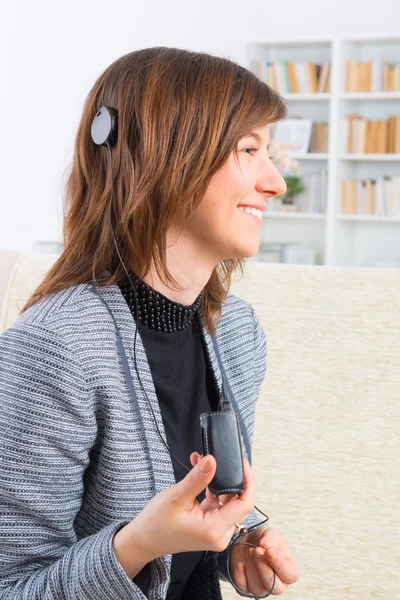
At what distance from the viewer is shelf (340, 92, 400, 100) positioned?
543 cm

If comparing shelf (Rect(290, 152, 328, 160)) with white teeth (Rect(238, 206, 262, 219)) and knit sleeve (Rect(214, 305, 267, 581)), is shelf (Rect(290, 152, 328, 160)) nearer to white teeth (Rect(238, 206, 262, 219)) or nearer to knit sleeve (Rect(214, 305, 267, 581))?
knit sleeve (Rect(214, 305, 267, 581))

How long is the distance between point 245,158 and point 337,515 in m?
0.63

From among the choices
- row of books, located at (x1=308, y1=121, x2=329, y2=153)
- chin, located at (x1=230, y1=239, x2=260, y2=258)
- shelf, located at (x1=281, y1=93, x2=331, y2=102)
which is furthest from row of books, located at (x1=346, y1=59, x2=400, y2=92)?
chin, located at (x1=230, y1=239, x2=260, y2=258)

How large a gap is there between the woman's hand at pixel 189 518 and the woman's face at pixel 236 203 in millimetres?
348

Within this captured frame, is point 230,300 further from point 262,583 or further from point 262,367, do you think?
point 262,583

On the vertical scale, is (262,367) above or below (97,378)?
below

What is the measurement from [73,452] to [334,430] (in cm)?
55

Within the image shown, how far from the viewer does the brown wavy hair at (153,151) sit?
1014 millimetres

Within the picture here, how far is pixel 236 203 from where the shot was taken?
105 centimetres

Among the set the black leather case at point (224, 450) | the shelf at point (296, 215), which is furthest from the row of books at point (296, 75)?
the black leather case at point (224, 450)

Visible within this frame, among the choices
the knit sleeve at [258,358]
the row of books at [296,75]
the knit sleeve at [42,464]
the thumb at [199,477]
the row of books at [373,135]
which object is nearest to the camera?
the thumb at [199,477]

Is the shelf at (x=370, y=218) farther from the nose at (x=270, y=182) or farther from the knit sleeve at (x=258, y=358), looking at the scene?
the nose at (x=270, y=182)

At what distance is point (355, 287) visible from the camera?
1365mm

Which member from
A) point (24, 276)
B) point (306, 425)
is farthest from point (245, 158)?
point (24, 276)
